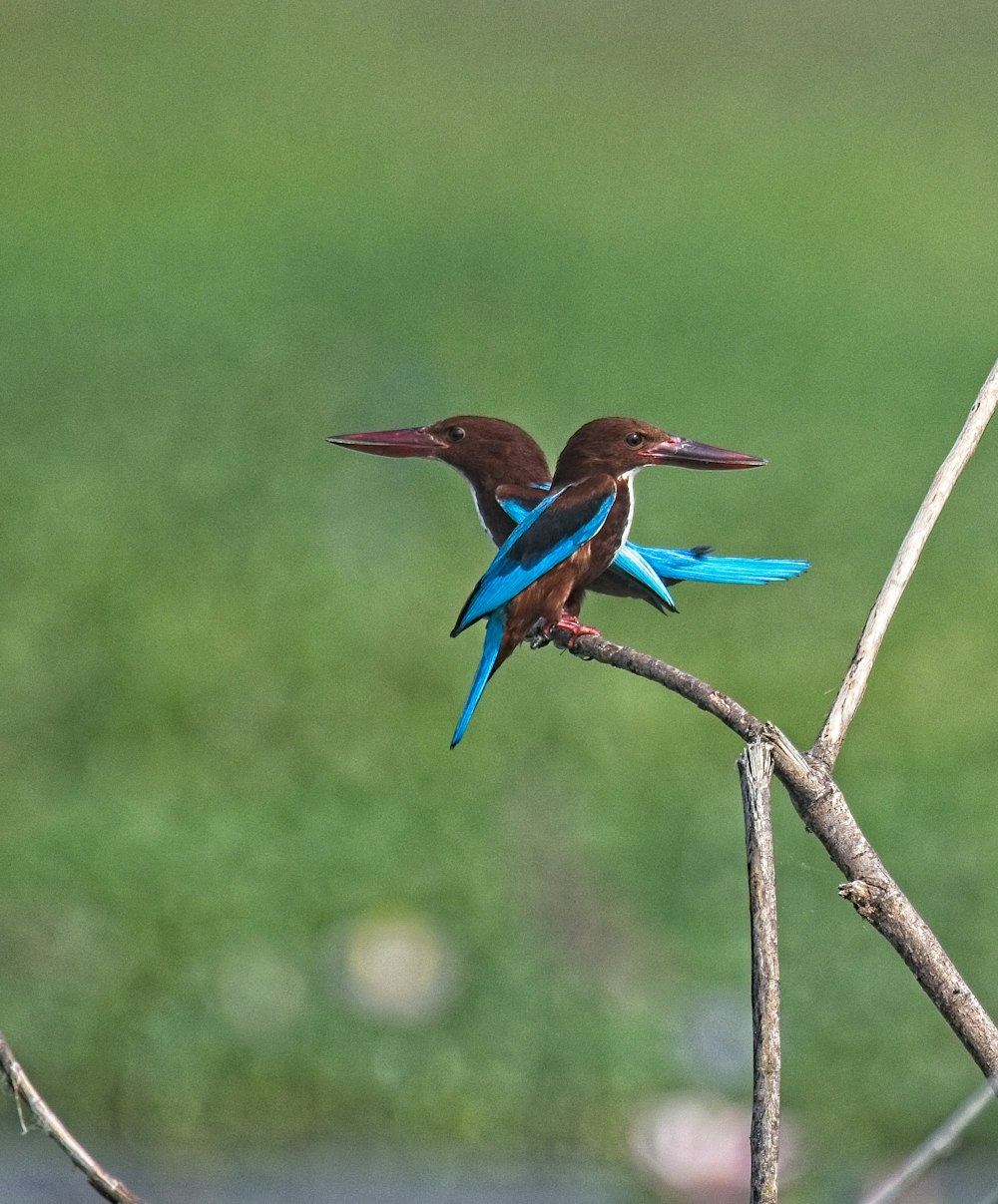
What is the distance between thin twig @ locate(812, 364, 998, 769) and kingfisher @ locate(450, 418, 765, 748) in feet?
0.26

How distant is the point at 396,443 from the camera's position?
651mm

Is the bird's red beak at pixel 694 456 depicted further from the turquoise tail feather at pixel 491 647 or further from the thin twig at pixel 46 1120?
the thin twig at pixel 46 1120

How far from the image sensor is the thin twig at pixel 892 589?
616 mm

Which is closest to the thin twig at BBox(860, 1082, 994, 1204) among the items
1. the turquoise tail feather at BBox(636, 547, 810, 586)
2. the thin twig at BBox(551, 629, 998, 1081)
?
the thin twig at BBox(551, 629, 998, 1081)

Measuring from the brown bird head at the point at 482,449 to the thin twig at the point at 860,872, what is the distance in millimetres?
130

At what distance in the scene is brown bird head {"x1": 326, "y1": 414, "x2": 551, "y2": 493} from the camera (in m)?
0.69

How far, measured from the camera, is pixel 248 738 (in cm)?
363

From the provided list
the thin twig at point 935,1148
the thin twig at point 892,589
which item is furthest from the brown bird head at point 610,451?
the thin twig at point 935,1148

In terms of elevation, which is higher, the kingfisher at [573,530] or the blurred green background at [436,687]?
the kingfisher at [573,530]

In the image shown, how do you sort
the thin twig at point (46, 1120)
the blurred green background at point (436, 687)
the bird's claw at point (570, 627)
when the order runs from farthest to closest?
1. the blurred green background at point (436, 687)
2. the bird's claw at point (570, 627)
3. the thin twig at point (46, 1120)

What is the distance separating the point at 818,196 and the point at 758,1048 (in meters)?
8.23

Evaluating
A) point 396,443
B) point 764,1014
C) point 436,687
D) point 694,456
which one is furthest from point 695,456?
point 436,687

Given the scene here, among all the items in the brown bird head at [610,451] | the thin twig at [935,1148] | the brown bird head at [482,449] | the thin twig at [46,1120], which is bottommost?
the thin twig at [46,1120]

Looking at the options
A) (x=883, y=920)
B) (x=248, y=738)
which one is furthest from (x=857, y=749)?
(x=883, y=920)
